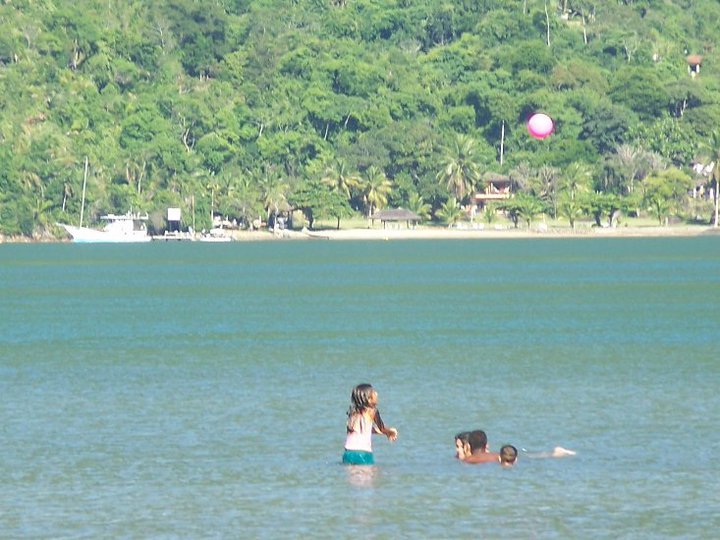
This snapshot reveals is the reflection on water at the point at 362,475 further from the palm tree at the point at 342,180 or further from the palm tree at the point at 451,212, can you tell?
the palm tree at the point at 451,212

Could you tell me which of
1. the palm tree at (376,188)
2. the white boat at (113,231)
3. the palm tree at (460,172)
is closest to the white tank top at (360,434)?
the palm tree at (460,172)

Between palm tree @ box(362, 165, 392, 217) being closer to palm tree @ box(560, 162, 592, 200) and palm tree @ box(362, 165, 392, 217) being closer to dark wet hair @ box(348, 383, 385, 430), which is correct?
palm tree @ box(560, 162, 592, 200)

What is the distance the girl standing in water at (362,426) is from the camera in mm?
24016

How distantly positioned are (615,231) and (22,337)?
129m

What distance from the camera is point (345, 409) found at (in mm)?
33219

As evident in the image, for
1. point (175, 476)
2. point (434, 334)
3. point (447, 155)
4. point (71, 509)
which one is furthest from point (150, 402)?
point (447, 155)

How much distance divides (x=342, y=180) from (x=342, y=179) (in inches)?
6.0

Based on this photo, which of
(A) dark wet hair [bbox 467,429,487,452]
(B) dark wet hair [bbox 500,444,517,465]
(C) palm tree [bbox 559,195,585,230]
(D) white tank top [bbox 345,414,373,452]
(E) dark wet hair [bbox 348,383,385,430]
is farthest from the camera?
(C) palm tree [bbox 559,195,585,230]

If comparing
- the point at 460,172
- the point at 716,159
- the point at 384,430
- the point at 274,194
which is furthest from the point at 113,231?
the point at 384,430

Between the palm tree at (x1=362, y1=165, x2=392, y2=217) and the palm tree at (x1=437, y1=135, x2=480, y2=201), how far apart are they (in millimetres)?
5236

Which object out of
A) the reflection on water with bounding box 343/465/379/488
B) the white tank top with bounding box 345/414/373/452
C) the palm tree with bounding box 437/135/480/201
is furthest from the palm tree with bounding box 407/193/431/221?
the white tank top with bounding box 345/414/373/452

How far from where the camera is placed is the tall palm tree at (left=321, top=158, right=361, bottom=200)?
175 m

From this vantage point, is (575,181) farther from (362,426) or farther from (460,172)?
(362,426)

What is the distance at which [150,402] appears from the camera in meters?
34.6
